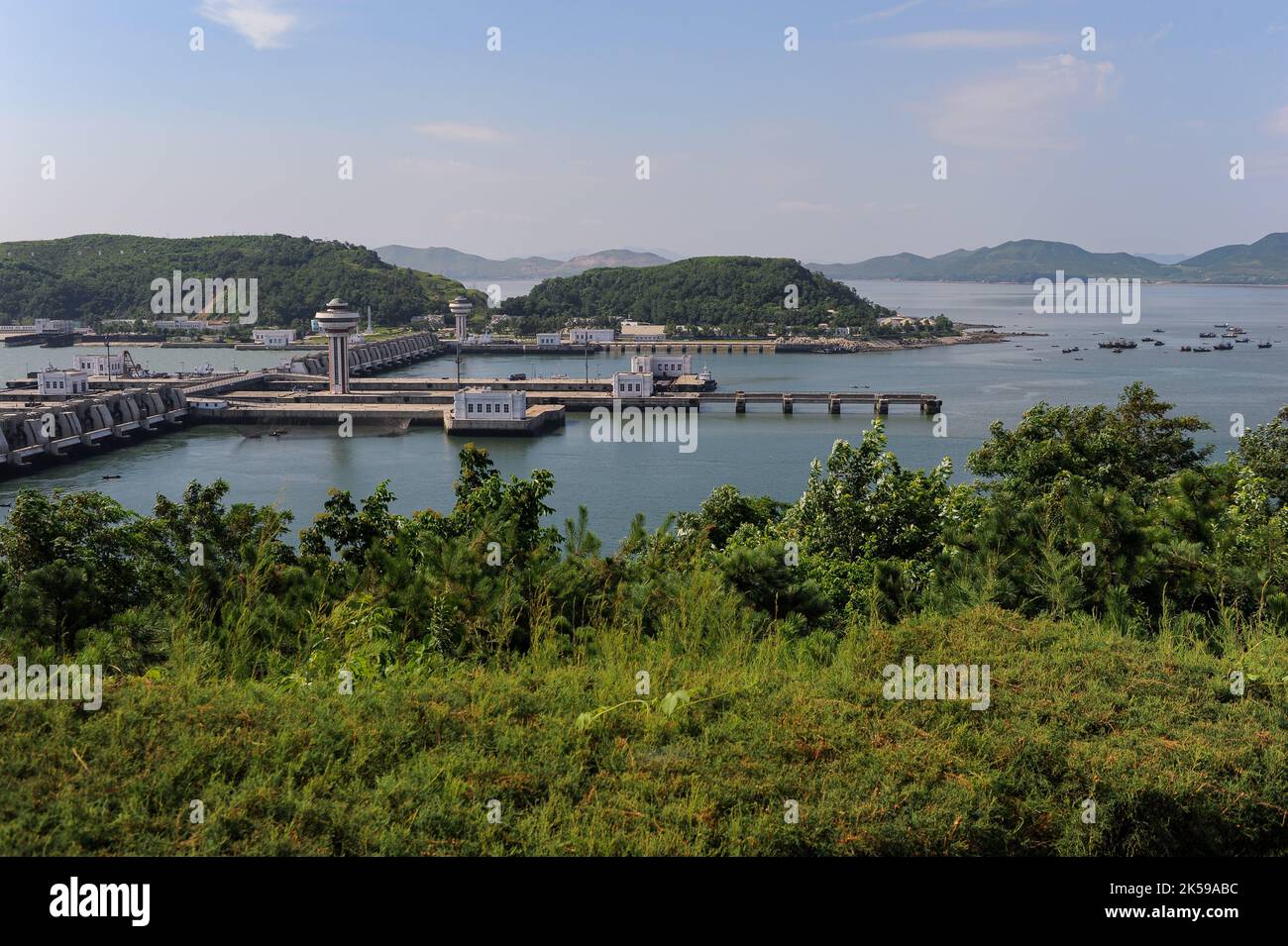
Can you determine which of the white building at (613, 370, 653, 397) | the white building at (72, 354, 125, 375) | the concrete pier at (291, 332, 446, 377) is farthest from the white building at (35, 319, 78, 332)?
the white building at (613, 370, 653, 397)

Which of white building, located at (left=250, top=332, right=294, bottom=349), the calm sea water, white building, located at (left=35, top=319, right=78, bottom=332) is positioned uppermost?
white building, located at (left=35, top=319, right=78, bottom=332)

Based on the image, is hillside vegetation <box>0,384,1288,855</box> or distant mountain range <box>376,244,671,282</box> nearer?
hillside vegetation <box>0,384,1288,855</box>

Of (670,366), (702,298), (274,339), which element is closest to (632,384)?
(670,366)

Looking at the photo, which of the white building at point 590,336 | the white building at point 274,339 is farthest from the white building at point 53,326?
the white building at point 590,336

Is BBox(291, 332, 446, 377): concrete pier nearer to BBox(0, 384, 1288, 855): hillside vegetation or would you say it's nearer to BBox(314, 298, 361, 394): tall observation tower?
BBox(314, 298, 361, 394): tall observation tower

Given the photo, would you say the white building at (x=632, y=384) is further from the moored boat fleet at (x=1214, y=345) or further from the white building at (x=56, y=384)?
the moored boat fleet at (x=1214, y=345)
